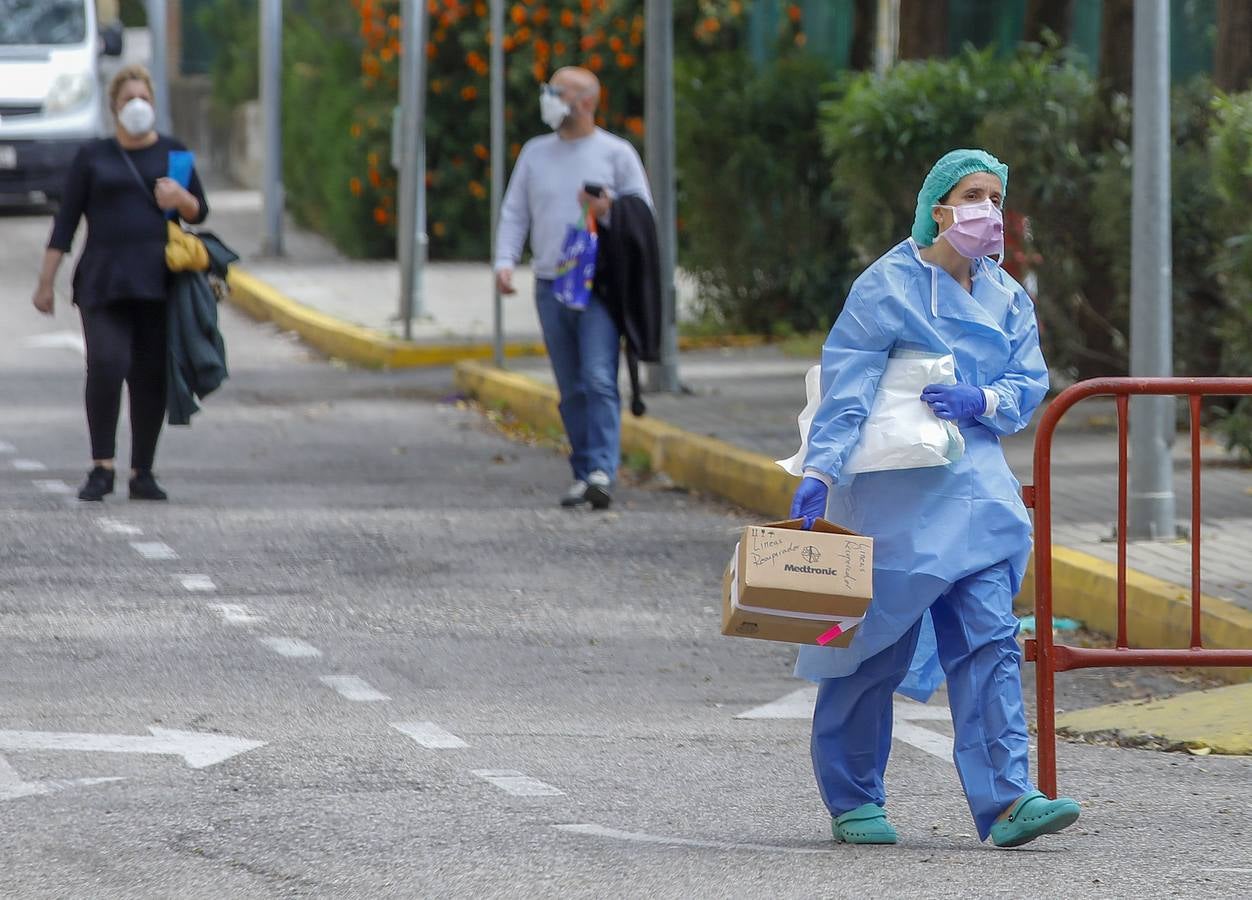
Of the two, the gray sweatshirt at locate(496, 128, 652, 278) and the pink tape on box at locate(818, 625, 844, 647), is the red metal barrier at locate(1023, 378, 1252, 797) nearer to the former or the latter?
the pink tape on box at locate(818, 625, 844, 647)

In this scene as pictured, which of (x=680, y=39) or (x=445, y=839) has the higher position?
(x=680, y=39)

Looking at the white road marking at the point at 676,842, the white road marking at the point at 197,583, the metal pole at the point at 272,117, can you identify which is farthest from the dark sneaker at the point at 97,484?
the metal pole at the point at 272,117

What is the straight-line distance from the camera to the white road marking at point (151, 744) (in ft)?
20.7

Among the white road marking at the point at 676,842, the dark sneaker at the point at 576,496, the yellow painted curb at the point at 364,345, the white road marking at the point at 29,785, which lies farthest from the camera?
the yellow painted curb at the point at 364,345

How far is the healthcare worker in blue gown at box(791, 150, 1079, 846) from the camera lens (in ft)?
17.9

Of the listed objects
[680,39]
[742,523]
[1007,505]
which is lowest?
[742,523]

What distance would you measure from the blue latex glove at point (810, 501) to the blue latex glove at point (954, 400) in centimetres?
31

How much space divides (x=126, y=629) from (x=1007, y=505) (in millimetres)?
3609

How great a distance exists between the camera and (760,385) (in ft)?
50.0

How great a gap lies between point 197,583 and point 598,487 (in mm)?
2581

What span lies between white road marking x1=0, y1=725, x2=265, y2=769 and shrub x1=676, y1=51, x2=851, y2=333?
39.1 feet

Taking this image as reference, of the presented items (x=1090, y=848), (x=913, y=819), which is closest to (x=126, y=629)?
(x=913, y=819)

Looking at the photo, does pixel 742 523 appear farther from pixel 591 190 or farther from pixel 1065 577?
pixel 1065 577

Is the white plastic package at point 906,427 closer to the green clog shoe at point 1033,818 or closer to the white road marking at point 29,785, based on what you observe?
the green clog shoe at point 1033,818
